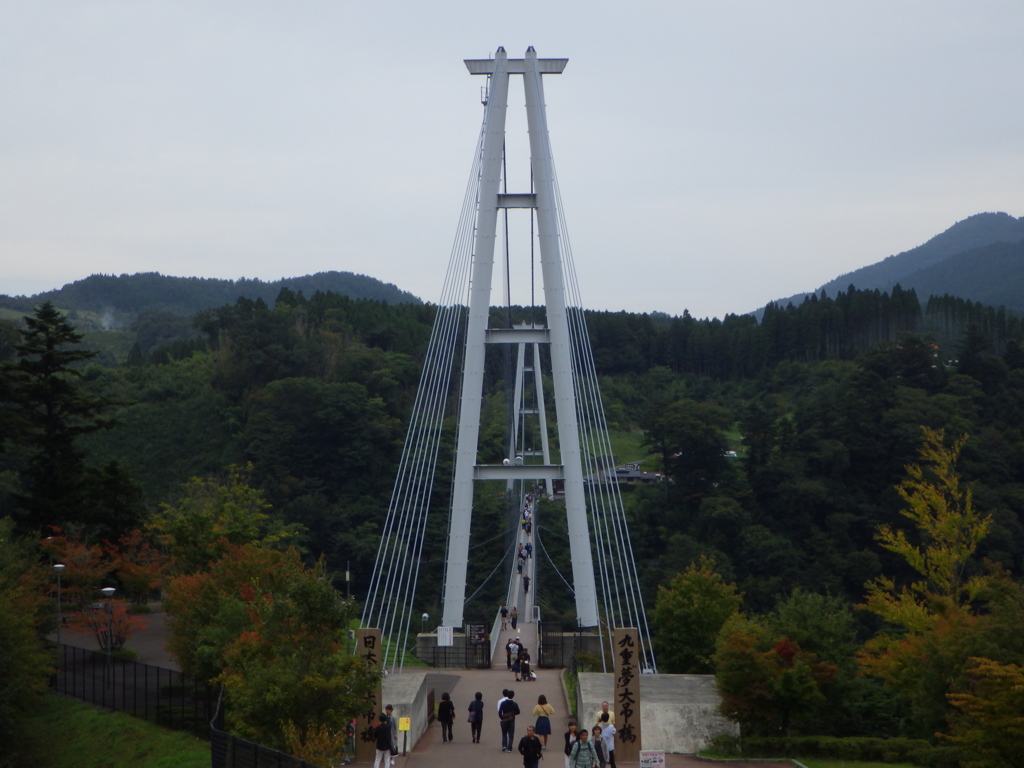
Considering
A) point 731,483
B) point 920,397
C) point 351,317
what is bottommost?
point 731,483

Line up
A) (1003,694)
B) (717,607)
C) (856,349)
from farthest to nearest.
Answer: (856,349) → (717,607) → (1003,694)

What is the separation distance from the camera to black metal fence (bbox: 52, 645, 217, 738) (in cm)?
1869

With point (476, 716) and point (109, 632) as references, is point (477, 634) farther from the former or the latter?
point (476, 716)

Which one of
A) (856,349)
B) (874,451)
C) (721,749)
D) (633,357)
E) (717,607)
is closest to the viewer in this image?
(721,749)

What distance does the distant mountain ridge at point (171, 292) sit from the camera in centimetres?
16750

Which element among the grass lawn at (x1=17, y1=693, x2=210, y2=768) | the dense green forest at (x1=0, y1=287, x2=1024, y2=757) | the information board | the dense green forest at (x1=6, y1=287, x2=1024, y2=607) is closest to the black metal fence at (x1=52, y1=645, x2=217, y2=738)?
the grass lawn at (x1=17, y1=693, x2=210, y2=768)

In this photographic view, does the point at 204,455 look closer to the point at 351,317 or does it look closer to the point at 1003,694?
the point at 351,317

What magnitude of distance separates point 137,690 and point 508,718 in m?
9.41

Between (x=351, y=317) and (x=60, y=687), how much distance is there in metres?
59.8

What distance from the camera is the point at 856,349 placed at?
289ft

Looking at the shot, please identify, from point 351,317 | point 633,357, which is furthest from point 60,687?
point 633,357

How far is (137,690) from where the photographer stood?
70.0 ft

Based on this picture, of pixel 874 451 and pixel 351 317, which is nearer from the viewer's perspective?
pixel 874 451

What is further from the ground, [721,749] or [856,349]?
[856,349]
